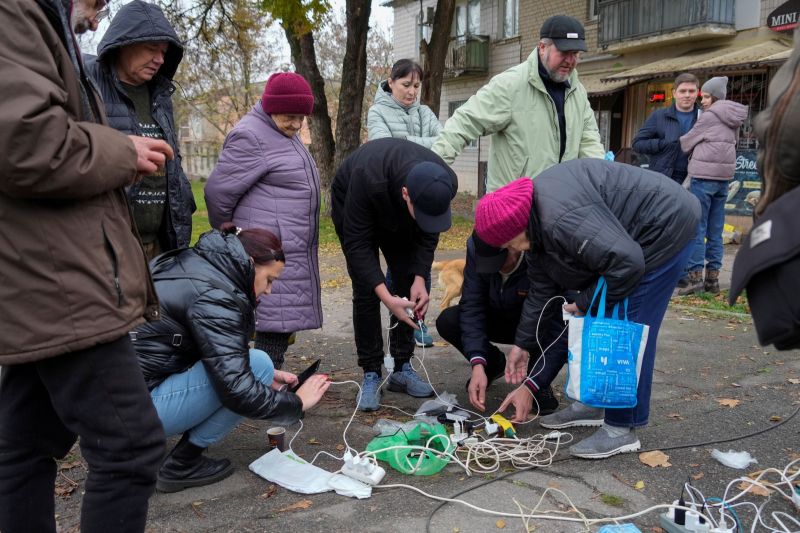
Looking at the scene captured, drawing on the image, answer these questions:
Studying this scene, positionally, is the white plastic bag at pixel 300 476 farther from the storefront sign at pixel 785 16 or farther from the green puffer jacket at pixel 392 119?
the storefront sign at pixel 785 16

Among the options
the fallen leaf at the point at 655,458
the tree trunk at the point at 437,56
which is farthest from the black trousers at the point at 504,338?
the tree trunk at the point at 437,56

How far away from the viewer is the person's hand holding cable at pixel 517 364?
3.41 metres

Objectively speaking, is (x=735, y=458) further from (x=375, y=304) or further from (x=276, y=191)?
(x=276, y=191)

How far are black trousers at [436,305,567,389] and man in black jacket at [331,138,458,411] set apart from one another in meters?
0.19

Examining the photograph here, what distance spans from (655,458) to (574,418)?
1.78ft

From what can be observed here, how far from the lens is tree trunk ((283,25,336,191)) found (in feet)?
44.7

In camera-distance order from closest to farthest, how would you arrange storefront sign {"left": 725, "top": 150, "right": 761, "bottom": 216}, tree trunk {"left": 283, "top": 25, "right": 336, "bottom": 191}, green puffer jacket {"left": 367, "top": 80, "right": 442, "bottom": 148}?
green puffer jacket {"left": 367, "top": 80, "right": 442, "bottom": 148} → storefront sign {"left": 725, "top": 150, "right": 761, "bottom": 216} → tree trunk {"left": 283, "top": 25, "right": 336, "bottom": 191}

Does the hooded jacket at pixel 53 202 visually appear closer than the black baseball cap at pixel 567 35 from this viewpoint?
Yes

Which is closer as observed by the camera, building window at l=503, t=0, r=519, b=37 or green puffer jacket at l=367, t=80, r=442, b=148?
green puffer jacket at l=367, t=80, r=442, b=148

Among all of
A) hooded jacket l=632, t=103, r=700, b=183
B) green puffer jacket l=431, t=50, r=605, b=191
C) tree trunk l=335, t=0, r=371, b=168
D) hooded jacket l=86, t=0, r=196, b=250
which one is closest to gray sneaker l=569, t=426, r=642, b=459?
green puffer jacket l=431, t=50, r=605, b=191

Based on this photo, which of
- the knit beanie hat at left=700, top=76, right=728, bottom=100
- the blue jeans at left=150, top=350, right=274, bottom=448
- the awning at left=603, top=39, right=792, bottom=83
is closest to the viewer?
the blue jeans at left=150, top=350, right=274, bottom=448

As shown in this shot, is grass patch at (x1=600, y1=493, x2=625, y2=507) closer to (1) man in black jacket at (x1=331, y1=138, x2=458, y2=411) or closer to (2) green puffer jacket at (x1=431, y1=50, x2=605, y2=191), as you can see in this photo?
(1) man in black jacket at (x1=331, y1=138, x2=458, y2=411)

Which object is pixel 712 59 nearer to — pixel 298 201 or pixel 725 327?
pixel 725 327

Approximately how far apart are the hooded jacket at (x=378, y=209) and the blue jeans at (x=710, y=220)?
3870mm
